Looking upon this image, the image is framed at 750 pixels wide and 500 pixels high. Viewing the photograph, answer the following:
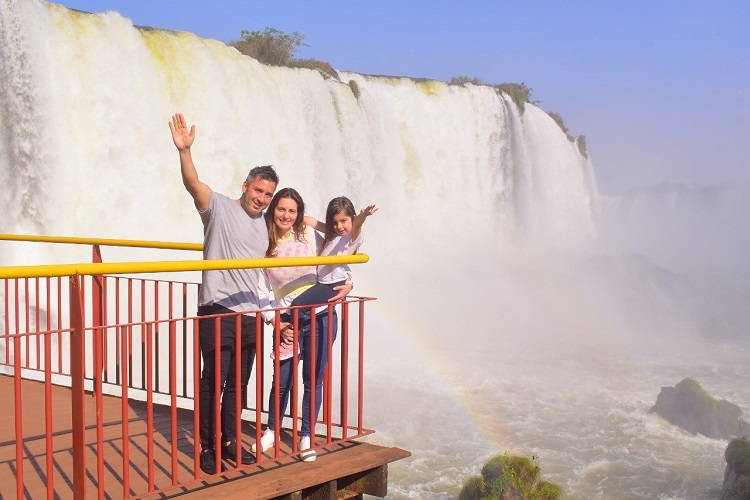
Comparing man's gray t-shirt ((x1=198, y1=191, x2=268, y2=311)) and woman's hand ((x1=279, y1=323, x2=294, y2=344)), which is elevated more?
man's gray t-shirt ((x1=198, y1=191, x2=268, y2=311))

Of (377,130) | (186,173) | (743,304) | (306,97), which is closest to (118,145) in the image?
(306,97)

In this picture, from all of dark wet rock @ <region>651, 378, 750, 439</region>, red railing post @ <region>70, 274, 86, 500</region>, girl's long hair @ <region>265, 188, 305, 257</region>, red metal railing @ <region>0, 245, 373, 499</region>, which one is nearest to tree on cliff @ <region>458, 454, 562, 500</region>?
dark wet rock @ <region>651, 378, 750, 439</region>

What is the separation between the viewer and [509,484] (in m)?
10.9

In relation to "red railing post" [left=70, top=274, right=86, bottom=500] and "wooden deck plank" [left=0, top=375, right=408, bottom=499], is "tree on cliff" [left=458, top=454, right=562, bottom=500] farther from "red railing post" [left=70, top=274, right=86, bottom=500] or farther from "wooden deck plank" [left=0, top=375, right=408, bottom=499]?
"red railing post" [left=70, top=274, right=86, bottom=500]

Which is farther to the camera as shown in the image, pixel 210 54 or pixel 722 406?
pixel 210 54

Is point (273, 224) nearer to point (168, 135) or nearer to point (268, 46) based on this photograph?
point (168, 135)

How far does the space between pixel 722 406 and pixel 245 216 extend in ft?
43.9

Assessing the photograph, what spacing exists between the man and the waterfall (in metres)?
12.0

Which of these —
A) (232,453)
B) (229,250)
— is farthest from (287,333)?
(232,453)

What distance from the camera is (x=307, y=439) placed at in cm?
459

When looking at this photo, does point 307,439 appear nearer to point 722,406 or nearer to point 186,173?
point 186,173

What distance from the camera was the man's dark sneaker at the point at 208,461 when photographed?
4.31 metres

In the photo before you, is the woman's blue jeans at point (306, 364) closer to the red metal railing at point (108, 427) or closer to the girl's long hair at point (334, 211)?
the red metal railing at point (108, 427)

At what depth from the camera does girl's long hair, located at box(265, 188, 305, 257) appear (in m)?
4.71
